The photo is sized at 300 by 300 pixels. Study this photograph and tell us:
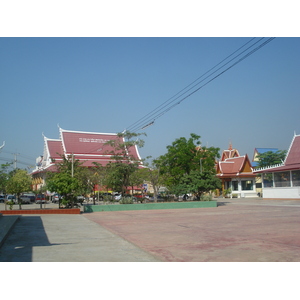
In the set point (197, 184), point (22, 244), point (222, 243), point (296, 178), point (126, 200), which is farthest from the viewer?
point (296, 178)

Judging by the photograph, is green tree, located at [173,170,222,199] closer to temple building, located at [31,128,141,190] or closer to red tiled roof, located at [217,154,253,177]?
red tiled roof, located at [217,154,253,177]

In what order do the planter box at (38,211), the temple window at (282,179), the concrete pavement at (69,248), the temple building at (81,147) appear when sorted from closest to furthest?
1. the concrete pavement at (69,248)
2. the planter box at (38,211)
3. the temple window at (282,179)
4. the temple building at (81,147)

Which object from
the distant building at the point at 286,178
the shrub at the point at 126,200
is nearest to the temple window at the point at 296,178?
the distant building at the point at 286,178

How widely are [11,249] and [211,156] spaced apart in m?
27.4

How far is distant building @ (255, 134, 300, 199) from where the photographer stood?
3588 cm

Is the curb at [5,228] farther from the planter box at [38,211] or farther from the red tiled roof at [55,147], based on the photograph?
the red tiled roof at [55,147]

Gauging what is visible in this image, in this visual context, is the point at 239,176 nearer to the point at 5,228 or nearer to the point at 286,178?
the point at 286,178

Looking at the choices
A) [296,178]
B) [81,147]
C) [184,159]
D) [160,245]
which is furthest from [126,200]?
[81,147]

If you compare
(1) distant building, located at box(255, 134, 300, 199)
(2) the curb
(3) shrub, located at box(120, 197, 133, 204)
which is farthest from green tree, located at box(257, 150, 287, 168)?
(2) the curb

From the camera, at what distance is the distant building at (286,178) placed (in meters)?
35.9

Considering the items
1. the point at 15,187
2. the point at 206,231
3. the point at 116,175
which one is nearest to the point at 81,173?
the point at 116,175

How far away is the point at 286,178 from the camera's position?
122 ft

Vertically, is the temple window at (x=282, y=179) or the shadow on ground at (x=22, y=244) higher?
the temple window at (x=282, y=179)

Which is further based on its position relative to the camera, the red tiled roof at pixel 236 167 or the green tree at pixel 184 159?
the red tiled roof at pixel 236 167
